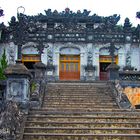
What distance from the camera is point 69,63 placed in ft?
106

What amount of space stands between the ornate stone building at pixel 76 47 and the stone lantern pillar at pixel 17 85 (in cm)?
1791

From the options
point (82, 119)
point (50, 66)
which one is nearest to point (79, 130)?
point (82, 119)

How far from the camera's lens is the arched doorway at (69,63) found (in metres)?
31.8

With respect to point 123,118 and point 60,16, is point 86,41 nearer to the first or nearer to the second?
point 60,16

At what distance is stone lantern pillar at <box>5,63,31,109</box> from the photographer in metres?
13.3

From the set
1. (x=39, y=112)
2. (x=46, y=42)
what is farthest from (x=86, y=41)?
(x=39, y=112)

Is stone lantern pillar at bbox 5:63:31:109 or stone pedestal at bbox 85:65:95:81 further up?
stone pedestal at bbox 85:65:95:81

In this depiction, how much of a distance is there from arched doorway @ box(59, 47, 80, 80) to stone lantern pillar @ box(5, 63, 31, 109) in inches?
716

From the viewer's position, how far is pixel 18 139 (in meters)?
11.2

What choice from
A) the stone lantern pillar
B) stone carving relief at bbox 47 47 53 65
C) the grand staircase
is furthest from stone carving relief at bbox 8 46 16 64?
the stone lantern pillar

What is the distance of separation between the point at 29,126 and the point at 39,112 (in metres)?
1.20

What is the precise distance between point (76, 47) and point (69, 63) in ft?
4.62

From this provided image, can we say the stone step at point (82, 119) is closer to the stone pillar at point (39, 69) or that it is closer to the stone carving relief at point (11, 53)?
the stone pillar at point (39, 69)

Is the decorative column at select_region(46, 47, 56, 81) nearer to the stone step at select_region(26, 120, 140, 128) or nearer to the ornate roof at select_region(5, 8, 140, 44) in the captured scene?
the ornate roof at select_region(5, 8, 140, 44)
